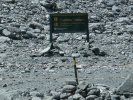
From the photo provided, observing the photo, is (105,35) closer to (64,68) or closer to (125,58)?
(125,58)

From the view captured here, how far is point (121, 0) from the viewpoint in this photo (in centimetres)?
3130

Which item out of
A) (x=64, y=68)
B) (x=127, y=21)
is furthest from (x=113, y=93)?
(x=127, y=21)

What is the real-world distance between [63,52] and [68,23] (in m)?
2.10

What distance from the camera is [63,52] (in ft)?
66.0

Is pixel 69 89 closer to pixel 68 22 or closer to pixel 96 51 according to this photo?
pixel 96 51

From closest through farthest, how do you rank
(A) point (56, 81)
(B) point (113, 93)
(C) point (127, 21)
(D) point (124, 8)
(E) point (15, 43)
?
(B) point (113, 93)
(A) point (56, 81)
(E) point (15, 43)
(C) point (127, 21)
(D) point (124, 8)

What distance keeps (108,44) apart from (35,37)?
2.89m

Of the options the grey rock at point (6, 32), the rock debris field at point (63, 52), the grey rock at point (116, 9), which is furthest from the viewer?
the grey rock at point (116, 9)

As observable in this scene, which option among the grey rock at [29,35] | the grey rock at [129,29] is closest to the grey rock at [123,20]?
the grey rock at [129,29]

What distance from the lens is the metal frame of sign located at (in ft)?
70.9

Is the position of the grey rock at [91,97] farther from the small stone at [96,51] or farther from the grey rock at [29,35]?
the grey rock at [29,35]

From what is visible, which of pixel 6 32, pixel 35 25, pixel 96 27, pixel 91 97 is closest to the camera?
pixel 91 97

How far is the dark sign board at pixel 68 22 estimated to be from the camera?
21.6 meters

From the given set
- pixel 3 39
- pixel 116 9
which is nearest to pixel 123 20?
pixel 116 9
